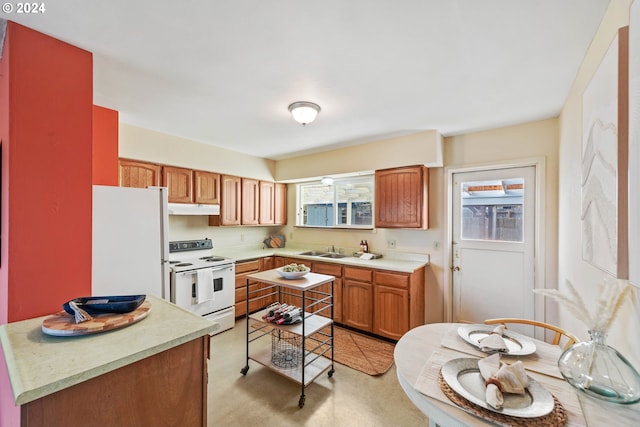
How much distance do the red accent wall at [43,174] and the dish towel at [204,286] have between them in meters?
1.53

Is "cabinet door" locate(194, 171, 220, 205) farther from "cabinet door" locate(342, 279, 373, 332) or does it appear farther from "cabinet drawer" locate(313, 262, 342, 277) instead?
"cabinet door" locate(342, 279, 373, 332)

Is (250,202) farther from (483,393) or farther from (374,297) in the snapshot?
(483,393)

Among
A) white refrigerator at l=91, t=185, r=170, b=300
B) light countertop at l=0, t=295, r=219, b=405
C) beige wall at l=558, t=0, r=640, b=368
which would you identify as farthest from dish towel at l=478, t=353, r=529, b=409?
white refrigerator at l=91, t=185, r=170, b=300

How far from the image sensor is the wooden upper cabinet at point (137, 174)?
9.34 feet

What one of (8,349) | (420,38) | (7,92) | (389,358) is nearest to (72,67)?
(7,92)

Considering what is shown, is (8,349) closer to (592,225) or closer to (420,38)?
(420,38)

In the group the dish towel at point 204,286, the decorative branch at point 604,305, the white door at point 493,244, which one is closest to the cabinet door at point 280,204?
the dish towel at point 204,286

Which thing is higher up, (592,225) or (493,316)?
(592,225)

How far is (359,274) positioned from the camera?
335 centimetres

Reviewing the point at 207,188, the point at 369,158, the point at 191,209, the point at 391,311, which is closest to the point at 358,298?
the point at 391,311

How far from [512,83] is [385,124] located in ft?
3.86

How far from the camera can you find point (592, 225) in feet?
4.60

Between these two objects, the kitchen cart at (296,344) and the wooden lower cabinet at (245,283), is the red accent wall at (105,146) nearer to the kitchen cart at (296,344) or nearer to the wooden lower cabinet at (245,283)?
the kitchen cart at (296,344)

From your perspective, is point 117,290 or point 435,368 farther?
point 117,290
